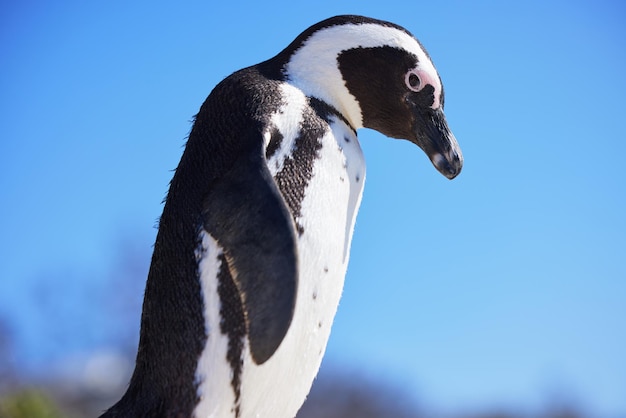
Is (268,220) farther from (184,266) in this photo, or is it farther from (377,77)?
(377,77)

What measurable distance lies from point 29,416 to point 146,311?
236 centimetres

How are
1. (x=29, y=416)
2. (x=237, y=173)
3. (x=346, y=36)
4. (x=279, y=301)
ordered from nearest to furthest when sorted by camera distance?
1. (x=279, y=301)
2. (x=237, y=173)
3. (x=346, y=36)
4. (x=29, y=416)

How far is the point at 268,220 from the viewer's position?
179cm

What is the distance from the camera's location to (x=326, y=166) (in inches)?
81.7

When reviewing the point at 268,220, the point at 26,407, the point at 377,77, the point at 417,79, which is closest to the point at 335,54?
the point at 377,77

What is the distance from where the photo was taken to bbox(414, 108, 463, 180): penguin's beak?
229cm

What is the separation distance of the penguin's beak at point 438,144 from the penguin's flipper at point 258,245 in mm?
606

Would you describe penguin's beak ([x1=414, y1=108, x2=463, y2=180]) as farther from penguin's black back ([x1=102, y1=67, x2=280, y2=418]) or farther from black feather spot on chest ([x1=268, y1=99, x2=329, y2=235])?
penguin's black back ([x1=102, y1=67, x2=280, y2=418])

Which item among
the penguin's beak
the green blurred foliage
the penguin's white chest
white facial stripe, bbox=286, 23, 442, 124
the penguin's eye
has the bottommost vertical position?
the green blurred foliage

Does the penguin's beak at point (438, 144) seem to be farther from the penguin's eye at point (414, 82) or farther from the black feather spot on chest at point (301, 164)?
the black feather spot on chest at point (301, 164)

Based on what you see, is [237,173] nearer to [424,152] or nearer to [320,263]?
[320,263]

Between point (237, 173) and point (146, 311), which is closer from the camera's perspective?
point (237, 173)

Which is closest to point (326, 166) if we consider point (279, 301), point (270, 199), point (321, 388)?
point (270, 199)

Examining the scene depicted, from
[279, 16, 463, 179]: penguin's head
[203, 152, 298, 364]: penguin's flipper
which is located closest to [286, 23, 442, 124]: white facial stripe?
[279, 16, 463, 179]: penguin's head
